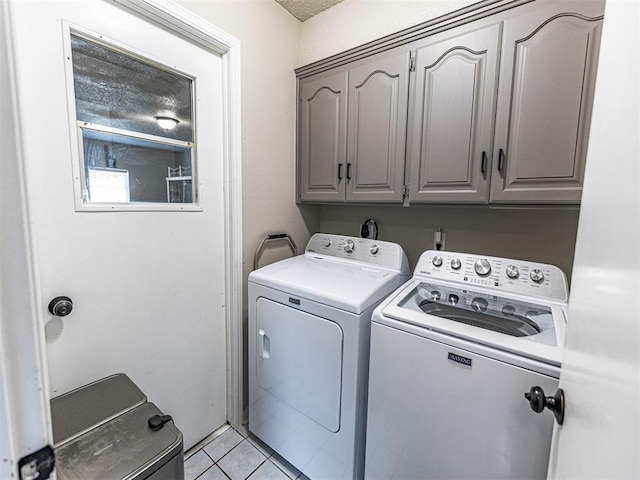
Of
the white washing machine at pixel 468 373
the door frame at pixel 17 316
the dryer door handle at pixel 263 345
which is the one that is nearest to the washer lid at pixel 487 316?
the white washing machine at pixel 468 373

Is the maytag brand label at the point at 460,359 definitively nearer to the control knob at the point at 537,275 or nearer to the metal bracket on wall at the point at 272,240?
the control knob at the point at 537,275

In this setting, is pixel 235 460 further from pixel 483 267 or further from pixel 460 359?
pixel 483 267

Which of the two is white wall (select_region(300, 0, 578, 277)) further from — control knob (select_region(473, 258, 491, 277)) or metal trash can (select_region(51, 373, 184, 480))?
metal trash can (select_region(51, 373, 184, 480))

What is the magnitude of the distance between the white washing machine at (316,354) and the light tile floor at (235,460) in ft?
0.28

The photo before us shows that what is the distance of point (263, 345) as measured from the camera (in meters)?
1.58

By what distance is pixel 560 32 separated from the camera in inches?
43.9

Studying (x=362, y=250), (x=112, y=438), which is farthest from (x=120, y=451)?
(x=362, y=250)

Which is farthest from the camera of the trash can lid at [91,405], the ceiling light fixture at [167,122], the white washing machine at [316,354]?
the ceiling light fixture at [167,122]

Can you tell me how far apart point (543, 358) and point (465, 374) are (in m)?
0.24

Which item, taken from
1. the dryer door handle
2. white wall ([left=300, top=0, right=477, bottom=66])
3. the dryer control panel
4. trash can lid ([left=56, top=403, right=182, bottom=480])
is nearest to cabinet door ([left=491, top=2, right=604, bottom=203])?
white wall ([left=300, top=0, right=477, bottom=66])

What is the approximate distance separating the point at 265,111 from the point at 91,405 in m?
1.66

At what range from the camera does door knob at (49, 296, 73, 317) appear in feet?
3.65

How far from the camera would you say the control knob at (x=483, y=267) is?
55.6 inches

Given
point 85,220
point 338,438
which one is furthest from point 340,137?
point 338,438
